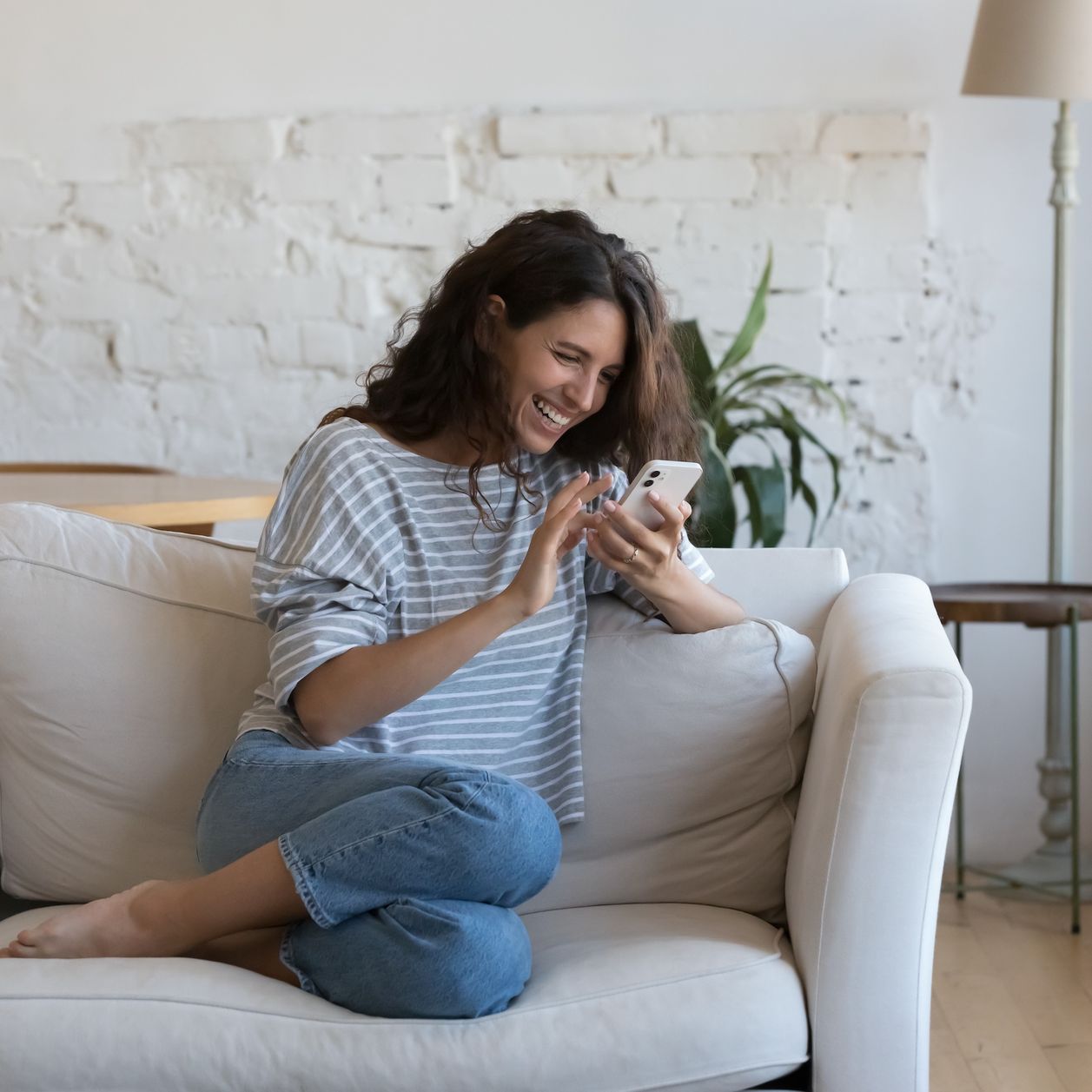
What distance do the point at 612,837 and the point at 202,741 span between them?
1.70ft

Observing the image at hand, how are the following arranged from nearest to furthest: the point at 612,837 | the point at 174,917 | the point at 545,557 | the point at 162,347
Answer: the point at 174,917, the point at 545,557, the point at 612,837, the point at 162,347

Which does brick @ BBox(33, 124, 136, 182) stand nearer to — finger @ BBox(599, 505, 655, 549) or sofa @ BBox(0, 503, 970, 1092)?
sofa @ BBox(0, 503, 970, 1092)

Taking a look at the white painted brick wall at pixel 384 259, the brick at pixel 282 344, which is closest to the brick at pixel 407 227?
the white painted brick wall at pixel 384 259

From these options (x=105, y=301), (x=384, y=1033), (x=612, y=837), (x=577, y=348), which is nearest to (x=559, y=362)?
(x=577, y=348)

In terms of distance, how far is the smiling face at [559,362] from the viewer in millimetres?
1653

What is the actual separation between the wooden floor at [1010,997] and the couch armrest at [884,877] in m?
0.72

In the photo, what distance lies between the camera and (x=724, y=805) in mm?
1627

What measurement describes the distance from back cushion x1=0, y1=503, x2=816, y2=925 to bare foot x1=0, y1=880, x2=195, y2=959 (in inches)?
8.9

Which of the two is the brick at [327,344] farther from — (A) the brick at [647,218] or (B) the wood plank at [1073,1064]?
(B) the wood plank at [1073,1064]

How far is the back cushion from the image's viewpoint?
163 cm

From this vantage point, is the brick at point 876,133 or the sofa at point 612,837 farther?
the brick at point 876,133

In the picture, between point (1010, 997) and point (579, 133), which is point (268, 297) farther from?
point (1010, 997)

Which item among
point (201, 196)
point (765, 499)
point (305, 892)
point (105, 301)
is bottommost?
point (305, 892)

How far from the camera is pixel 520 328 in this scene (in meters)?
1.68
